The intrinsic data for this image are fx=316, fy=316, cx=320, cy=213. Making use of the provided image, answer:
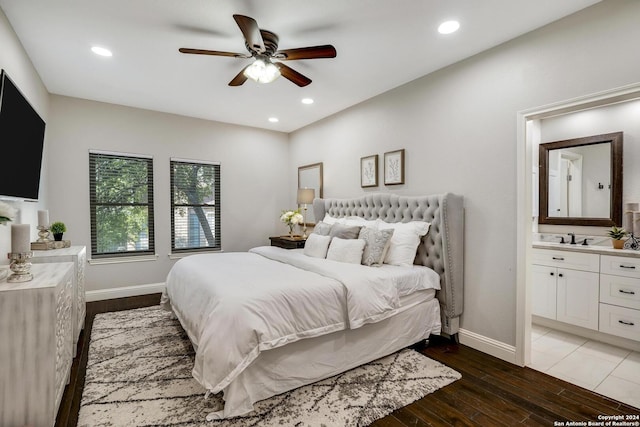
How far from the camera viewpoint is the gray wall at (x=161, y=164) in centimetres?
432

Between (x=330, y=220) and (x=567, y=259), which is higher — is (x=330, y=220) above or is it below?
above

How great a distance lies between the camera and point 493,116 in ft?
9.66

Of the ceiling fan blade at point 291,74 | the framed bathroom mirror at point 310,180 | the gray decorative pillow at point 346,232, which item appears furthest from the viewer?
the framed bathroom mirror at point 310,180

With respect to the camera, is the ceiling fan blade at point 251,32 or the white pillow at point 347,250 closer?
the ceiling fan blade at point 251,32

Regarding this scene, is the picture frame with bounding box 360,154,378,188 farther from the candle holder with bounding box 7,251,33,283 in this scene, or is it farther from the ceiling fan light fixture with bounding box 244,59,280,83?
the candle holder with bounding box 7,251,33,283

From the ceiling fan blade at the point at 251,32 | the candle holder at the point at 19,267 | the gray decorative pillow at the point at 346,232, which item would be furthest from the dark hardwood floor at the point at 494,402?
the ceiling fan blade at the point at 251,32

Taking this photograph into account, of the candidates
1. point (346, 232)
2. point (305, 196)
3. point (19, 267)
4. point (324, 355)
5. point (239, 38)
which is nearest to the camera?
point (19, 267)

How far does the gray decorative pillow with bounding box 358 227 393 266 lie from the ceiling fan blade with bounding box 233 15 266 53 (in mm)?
2032

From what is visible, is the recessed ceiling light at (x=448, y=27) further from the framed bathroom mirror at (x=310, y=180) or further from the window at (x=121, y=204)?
the window at (x=121, y=204)

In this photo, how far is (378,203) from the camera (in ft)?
13.2

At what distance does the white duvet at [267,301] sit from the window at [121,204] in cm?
194

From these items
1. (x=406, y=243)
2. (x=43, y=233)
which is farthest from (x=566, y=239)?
(x=43, y=233)

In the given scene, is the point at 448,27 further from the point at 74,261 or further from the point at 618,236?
the point at 74,261

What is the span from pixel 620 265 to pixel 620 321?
535 mm
